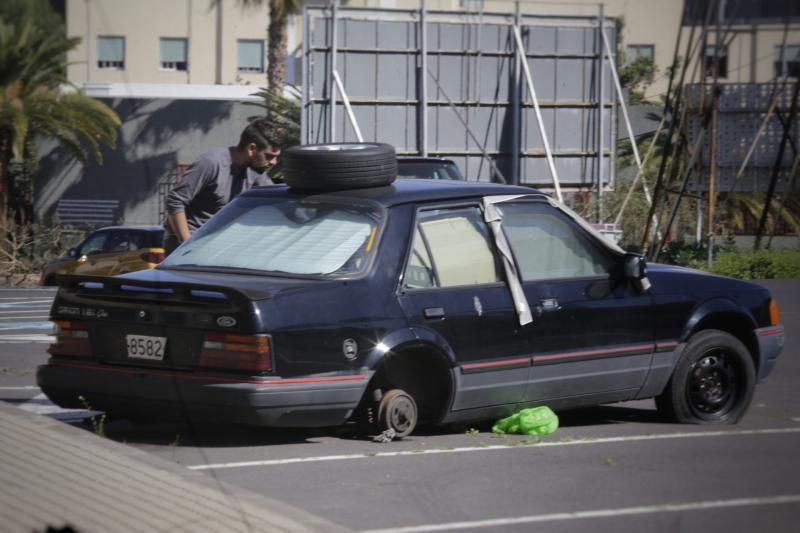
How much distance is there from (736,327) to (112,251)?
53.9 feet

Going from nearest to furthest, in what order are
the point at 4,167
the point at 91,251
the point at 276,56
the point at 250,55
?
the point at 91,251 < the point at 4,167 < the point at 276,56 < the point at 250,55

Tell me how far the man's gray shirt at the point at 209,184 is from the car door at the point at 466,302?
2534mm

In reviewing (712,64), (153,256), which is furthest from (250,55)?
(153,256)

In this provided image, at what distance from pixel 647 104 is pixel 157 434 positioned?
30812 millimetres

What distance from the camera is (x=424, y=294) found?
25.1 ft

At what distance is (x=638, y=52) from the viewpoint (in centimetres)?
3145

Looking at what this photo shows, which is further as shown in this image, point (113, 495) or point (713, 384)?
point (713, 384)

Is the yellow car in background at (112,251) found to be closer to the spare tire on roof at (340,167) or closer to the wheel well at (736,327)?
the spare tire on roof at (340,167)

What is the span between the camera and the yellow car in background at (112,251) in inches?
890

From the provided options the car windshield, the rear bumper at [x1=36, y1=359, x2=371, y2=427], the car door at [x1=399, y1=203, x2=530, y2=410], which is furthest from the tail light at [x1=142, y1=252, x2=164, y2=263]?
the car door at [x1=399, y1=203, x2=530, y2=410]

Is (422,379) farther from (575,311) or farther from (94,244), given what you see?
(94,244)

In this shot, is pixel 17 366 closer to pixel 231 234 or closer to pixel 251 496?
pixel 231 234

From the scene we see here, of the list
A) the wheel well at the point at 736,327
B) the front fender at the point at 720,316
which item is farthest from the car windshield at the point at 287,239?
the wheel well at the point at 736,327

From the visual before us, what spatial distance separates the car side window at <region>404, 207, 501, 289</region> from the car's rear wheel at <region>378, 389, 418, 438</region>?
62 cm
